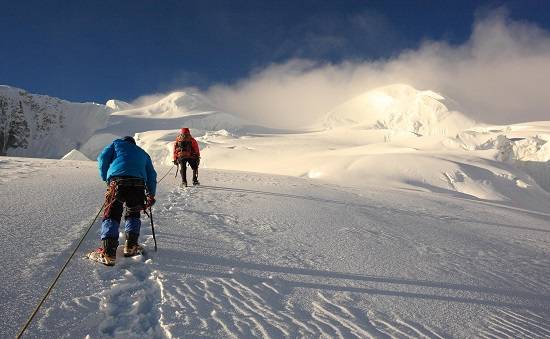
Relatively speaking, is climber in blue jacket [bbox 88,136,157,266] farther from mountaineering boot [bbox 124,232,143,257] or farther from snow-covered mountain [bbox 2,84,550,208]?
snow-covered mountain [bbox 2,84,550,208]

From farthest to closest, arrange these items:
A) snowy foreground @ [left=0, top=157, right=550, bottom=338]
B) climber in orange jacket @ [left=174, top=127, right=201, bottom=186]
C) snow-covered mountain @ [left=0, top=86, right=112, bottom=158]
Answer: snow-covered mountain @ [left=0, top=86, right=112, bottom=158] < climber in orange jacket @ [left=174, top=127, right=201, bottom=186] < snowy foreground @ [left=0, top=157, right=550, bottom=338]

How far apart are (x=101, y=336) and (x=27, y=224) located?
281 cm

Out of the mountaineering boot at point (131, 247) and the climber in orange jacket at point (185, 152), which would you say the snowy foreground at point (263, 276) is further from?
the climber in orange jacket at point (185, 152)

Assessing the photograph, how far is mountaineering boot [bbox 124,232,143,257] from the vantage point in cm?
407

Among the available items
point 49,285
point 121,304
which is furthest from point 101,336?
point 49,285

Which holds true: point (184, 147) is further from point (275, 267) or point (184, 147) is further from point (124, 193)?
point (275, 267)

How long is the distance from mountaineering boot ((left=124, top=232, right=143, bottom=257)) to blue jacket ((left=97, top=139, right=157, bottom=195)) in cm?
69

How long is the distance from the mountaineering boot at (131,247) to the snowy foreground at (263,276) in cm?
10

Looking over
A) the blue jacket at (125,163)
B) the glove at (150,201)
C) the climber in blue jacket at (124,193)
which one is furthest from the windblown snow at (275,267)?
the blue jacket at (125,163)

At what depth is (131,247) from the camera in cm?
409

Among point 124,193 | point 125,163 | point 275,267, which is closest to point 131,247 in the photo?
point 124,193

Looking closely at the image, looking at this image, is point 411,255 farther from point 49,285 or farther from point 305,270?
point 49,285

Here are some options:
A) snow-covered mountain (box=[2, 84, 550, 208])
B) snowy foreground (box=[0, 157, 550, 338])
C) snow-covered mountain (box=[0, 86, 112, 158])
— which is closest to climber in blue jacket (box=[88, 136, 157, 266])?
snowy foreground (box=[0, 157, 550, 338])

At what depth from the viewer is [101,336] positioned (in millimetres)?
2639
